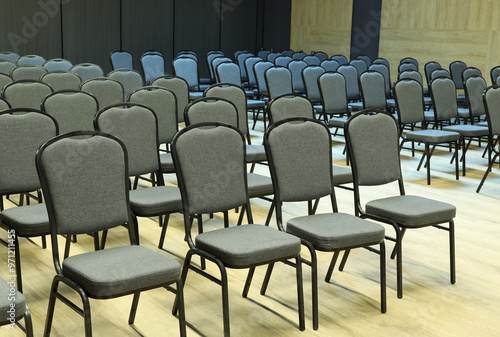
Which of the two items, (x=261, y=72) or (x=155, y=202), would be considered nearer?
(x=155, y=202)

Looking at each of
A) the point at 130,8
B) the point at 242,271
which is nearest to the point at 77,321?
the point at 242,271

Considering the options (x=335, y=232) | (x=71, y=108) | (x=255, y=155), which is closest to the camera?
(x=335, y=232)

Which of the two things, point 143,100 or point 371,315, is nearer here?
point 371,315

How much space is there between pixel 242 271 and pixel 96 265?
1.40 m

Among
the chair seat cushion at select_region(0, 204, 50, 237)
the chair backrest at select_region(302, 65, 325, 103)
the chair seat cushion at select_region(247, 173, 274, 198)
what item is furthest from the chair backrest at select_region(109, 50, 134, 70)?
the chair seat cushion at select_region(0, 204, 50, 237)

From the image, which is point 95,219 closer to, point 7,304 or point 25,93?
point 7,304

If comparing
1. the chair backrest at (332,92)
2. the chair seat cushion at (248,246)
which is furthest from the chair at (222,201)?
the chair backrest at (332,92)

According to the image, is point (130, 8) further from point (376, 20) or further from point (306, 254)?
point (306, 254)

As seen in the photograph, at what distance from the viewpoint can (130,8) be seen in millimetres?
14359

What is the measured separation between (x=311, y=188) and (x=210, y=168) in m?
0.69

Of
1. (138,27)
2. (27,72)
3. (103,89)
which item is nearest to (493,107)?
(103,89)

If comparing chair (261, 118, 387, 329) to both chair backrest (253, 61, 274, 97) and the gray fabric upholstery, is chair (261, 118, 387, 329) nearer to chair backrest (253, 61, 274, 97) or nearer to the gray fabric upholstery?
the gray fabric upholstery

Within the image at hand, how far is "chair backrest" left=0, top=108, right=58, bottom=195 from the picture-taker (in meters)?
3.73

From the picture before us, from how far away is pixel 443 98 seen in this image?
7602 mm
